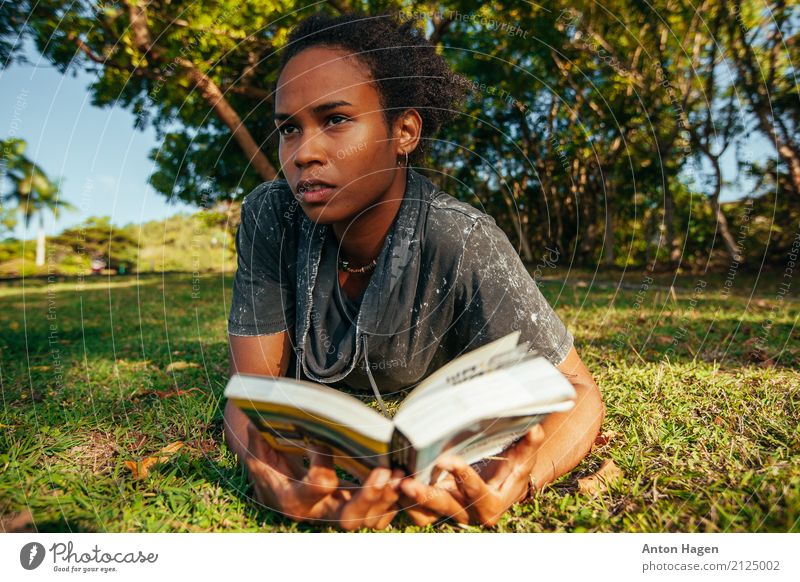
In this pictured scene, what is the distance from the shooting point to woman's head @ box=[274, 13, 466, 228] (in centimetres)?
190

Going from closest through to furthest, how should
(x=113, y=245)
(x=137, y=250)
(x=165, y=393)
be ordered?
1. (x=165, y=393)
2. (x=137, y=250)
3. (x=113, y=245)

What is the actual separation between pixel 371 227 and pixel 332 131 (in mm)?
463

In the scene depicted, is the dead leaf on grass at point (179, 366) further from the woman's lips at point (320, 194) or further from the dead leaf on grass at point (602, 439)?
the dead leaf on grass at point (602, 439)

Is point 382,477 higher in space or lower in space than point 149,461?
higher

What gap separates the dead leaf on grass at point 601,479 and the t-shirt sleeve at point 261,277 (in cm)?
137

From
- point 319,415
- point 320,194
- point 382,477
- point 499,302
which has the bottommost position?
point 382,477

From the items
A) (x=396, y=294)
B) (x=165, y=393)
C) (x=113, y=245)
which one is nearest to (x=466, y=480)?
(x=396, y=294)

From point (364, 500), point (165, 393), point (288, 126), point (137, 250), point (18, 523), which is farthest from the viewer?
point (137, 250)

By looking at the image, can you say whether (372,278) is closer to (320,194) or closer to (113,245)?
(320,194)

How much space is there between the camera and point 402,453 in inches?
55.6

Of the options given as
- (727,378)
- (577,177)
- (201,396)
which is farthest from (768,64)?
(201,396)

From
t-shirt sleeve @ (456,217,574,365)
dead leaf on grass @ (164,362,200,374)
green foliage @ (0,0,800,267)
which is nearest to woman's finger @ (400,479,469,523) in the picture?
t-shirt sleeve @ (456,217,574,365)

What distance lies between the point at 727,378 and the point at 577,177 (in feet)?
30.4

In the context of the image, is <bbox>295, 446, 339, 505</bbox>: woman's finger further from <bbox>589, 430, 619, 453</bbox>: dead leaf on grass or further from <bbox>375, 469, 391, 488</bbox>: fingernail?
<bbox>589, 430, 619, 453</bbox>: dead leaf on grass
